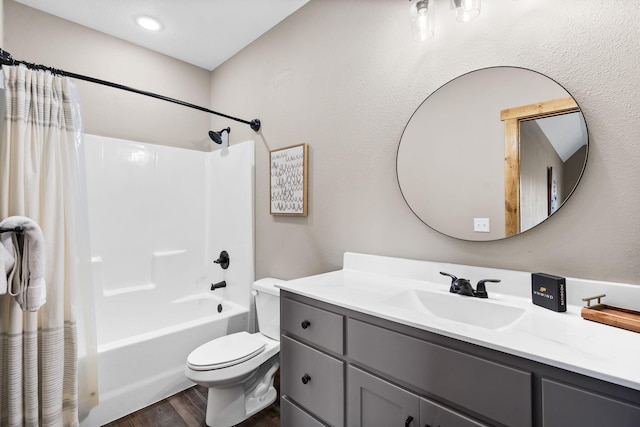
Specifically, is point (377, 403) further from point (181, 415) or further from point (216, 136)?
point (216, 136)

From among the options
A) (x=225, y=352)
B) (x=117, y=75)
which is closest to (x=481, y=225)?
(x=225, y=352)

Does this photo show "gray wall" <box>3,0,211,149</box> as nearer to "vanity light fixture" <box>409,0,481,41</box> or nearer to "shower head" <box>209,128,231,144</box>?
"shower head" <box>209,128,231,144</box>

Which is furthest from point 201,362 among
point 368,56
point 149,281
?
point 368,56

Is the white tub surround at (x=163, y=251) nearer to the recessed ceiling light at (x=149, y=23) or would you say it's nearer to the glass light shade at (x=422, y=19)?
the recessed ceiling light at (x=149, y=23)

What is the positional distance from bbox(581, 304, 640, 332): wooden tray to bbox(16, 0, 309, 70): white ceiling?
2.36m

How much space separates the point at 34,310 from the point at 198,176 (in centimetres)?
178

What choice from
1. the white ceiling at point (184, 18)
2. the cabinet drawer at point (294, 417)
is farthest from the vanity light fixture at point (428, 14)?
the cabinet drawer at point (294, 417)

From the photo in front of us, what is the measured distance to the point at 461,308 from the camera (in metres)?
1.25

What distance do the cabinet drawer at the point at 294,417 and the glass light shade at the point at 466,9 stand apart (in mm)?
1845

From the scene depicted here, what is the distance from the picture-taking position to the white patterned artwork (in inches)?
83.4

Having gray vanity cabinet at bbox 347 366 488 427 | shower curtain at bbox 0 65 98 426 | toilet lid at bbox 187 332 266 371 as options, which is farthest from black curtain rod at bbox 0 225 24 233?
gray vanity cabinet at bbox 347 366 488 427

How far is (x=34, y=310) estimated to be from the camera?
54.8 inches

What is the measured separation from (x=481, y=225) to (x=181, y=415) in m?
2.06

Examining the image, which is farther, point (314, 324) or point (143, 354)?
point (143, 354)
